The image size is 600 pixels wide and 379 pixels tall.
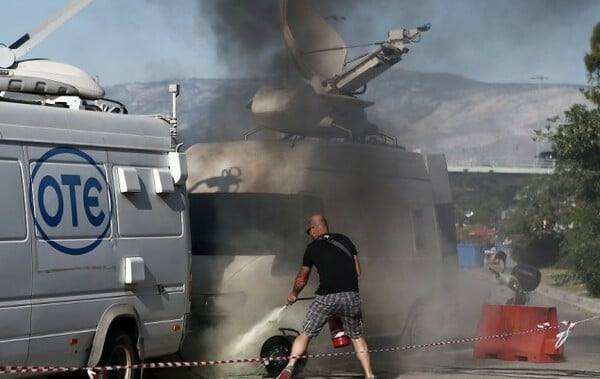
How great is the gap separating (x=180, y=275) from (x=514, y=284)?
781cm

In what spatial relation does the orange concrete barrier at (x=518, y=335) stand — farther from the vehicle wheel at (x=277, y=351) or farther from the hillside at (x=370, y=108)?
the hillside at (x=370, y=108)

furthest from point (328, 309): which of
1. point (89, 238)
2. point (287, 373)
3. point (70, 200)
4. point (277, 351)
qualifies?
point (70, 200)

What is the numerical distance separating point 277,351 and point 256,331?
13.5 inches

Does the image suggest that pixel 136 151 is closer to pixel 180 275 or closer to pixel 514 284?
pixel 180 275

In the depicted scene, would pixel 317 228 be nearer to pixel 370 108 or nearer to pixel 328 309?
pixel 328 309

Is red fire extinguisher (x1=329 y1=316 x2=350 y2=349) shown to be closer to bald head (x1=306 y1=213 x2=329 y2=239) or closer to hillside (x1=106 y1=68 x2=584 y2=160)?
bald head (x1=306 y1=213 x2=329 y2=239)

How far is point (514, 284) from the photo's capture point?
54.7 feet

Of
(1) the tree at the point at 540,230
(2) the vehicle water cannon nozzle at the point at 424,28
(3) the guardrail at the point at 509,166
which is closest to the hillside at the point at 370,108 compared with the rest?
(2) the vehicle water cannon nozzle at the point at 424,28

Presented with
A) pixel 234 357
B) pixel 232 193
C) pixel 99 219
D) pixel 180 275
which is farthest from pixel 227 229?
pixel 99 219

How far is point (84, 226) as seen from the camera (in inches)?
346

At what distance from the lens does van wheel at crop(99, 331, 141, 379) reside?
9125 millimetres

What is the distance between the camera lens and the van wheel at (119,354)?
29.9 feet

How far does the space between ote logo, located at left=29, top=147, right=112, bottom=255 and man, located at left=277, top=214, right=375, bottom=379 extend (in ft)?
7.05

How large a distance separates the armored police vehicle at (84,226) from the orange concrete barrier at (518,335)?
15.0ft
